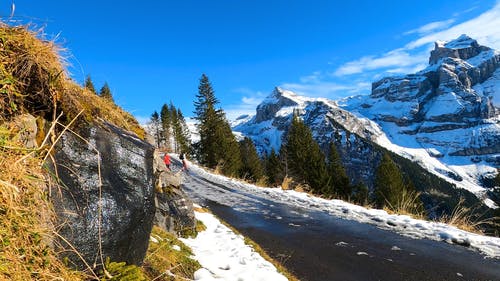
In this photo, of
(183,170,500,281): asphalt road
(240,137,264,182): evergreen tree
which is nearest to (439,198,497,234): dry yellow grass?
(183,170,500,281): asphalt road

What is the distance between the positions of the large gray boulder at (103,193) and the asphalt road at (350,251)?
147 inches

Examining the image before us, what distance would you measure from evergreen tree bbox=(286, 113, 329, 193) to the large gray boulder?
120ft

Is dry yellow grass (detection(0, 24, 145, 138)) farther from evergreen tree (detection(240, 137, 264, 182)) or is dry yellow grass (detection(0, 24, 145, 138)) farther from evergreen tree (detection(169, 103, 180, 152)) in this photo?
evergreen tree (detection(169, 103, 180, 152))

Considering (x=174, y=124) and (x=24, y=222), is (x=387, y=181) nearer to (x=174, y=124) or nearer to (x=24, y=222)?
(x=174, y=124)

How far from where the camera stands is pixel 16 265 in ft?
6.37

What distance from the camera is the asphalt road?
6.38 m

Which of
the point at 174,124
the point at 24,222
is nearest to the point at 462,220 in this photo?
the point at 24,222

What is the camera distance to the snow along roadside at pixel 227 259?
17.1 ft

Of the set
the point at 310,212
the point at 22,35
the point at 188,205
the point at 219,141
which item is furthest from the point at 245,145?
the point at 22,35

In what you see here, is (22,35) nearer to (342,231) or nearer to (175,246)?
(175,246)

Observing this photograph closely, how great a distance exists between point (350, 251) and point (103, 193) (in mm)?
6230

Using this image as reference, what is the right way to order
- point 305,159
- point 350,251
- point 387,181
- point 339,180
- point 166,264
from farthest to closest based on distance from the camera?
point 387,181 < point 339,180 < point 305,159 < point 350,251 < point 166,264

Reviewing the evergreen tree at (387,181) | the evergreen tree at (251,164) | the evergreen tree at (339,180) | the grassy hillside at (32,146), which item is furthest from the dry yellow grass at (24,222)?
the evergreen tree at (251,164)

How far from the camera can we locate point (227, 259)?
20.4 ft
